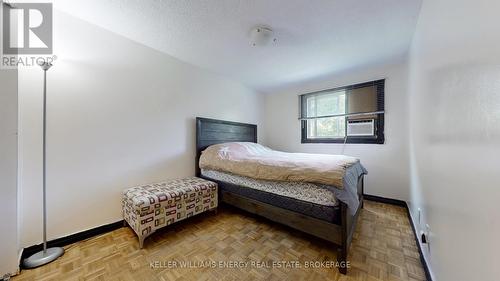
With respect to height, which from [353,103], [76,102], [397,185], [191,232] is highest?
[353,103]

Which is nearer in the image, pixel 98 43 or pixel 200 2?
pixel 200 2

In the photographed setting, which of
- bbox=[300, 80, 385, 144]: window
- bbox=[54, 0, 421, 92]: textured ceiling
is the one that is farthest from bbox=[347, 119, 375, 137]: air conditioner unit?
bbox=[54, 0, 421, 92]: textured ceiling

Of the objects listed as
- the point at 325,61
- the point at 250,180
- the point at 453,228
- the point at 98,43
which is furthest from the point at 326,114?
the point at 98,43

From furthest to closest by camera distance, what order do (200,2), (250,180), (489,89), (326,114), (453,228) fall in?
(326,114) < (250,180) < (200,2) < (453,228) < (489,89)

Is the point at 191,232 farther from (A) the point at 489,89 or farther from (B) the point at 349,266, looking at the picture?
(A) the point at 489,89

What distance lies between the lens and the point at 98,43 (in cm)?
189

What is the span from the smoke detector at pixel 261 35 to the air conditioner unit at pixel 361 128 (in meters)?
2.03

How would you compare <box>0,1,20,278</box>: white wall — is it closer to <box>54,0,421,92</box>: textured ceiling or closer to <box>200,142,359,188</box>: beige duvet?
<box>54,0,421,92</box>: textured ceiling

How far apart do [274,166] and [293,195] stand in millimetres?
339

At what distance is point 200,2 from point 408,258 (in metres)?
2.85

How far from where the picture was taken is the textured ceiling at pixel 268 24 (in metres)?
1.56

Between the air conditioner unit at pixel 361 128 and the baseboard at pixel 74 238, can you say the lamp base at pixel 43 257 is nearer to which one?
the baseboard at pixel 74 238

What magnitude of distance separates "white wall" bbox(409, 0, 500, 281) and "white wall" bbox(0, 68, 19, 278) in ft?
8.45

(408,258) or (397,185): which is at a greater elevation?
(397,185)
